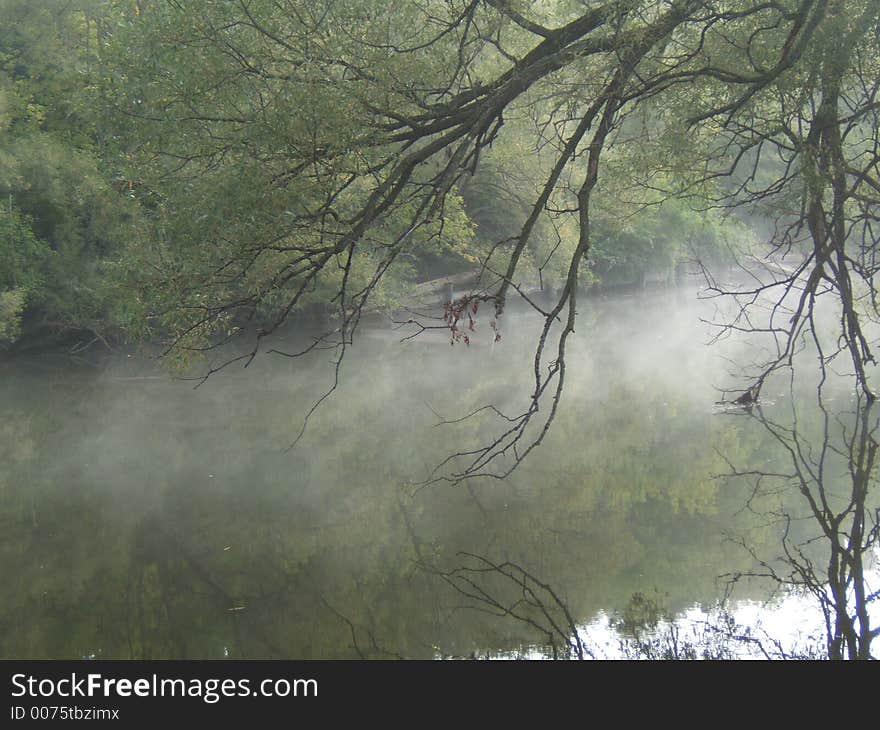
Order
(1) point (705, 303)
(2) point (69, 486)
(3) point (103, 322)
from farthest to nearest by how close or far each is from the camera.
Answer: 1. (1) point (705, 303)
2. (3) point (103, 322)
3. (2) point (69, 486)

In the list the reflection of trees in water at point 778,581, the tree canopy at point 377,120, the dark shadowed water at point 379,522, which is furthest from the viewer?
the tree canopy at point 377,120

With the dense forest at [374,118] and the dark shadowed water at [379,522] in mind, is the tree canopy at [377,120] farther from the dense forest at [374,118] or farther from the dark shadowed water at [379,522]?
the dark shadowed water at [379,522]

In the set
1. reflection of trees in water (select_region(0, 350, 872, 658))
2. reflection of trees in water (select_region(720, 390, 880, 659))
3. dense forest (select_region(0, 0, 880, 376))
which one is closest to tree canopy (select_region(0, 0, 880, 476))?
Answer: dense forest (select_region(0, 0, 880, 376))

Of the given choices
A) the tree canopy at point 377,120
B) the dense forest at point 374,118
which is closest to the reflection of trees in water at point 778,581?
the tree canopy at point 377,120

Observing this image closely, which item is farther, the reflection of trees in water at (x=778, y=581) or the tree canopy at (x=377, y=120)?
the tree canopy at (x=377, y=120)

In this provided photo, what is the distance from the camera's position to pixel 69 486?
34.0 ft

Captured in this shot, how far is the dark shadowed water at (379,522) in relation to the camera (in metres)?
6.17

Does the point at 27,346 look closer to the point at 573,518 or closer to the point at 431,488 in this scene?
the point at 431,488

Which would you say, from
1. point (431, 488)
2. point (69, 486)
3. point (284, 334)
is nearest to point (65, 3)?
point (284, 334)

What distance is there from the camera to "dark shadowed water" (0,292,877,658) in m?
6.17

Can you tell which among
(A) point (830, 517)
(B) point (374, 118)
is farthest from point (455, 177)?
(A) point (830, 517)

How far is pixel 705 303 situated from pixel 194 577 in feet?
75.7

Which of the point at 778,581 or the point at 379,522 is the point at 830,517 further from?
the point at 379,522

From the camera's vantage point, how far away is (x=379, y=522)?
844cm
